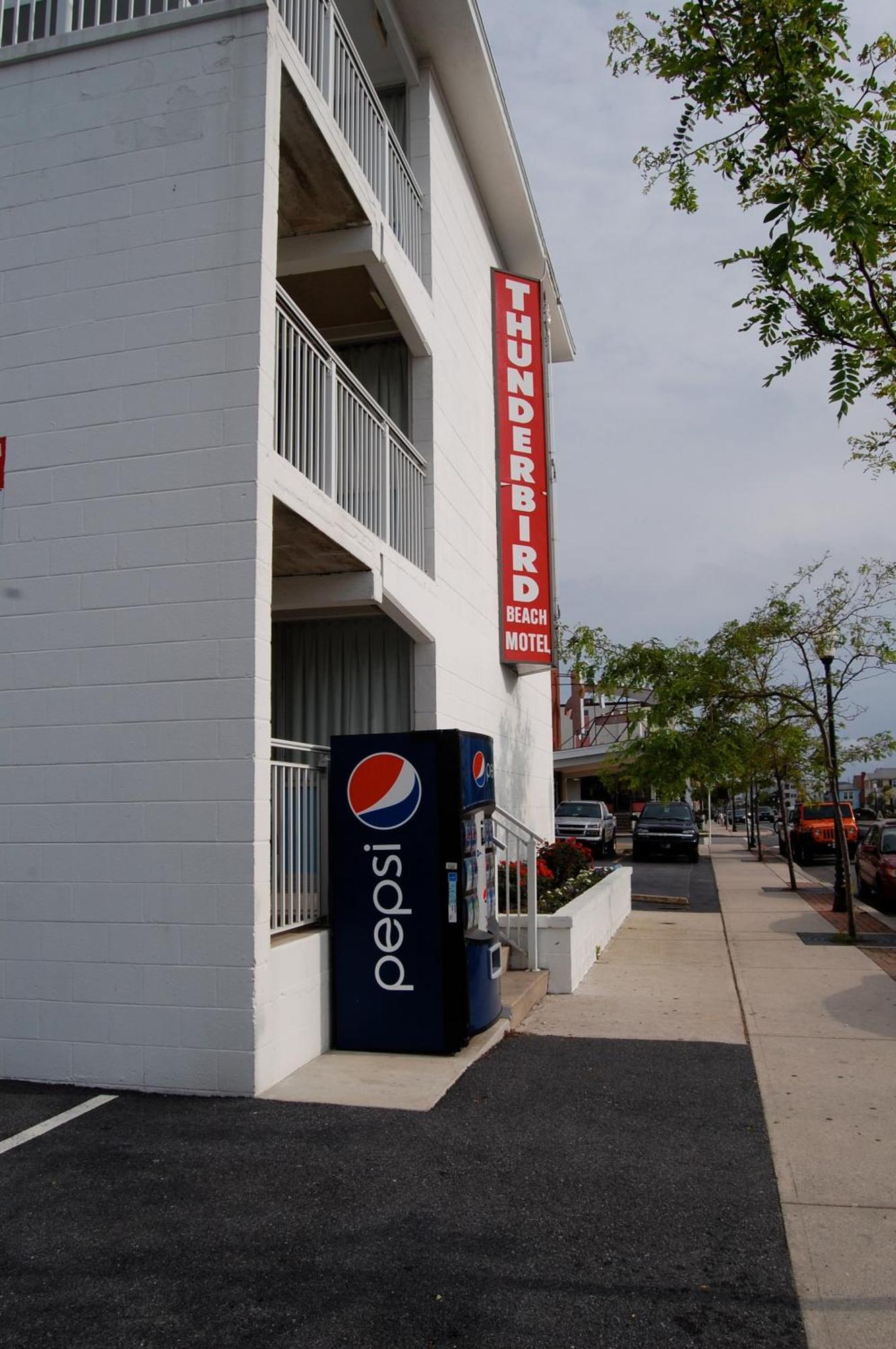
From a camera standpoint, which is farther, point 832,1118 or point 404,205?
point 404,205

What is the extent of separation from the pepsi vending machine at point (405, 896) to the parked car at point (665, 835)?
24485 mm

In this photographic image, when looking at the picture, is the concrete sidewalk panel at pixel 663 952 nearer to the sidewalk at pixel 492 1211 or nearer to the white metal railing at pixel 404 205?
the sidewalk at pixel 492 1211

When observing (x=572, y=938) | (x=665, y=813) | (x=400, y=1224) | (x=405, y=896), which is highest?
(x=665, y=813)

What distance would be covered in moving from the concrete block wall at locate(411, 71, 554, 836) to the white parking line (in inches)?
196

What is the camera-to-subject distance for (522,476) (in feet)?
46.6

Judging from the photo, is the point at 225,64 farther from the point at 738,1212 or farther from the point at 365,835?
the point at 738,1212

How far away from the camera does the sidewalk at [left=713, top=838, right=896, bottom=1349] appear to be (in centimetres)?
353

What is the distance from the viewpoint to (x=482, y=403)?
13.3 metres

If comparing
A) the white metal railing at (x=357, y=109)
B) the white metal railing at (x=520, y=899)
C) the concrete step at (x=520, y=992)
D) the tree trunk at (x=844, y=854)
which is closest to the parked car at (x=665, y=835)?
the tree trunk at (x=844, y=854)

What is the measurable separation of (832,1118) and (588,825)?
75.0 ft

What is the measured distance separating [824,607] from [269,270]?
39.4 feet

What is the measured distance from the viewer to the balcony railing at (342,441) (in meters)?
7.36

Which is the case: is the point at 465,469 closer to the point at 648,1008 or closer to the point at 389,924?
the point at 648,1008

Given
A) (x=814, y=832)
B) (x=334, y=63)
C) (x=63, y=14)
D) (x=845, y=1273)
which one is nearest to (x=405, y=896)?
(x=845, y=1273)
